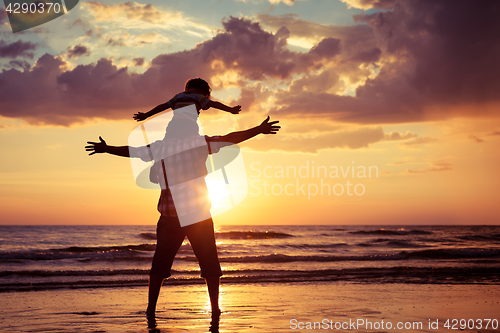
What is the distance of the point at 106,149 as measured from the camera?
11.5ft

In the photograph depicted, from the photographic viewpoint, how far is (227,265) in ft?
41.8

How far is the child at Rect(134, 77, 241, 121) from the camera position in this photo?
364cm

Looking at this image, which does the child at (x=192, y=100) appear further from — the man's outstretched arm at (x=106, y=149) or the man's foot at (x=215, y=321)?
the man's foot at (x=215, y=321)

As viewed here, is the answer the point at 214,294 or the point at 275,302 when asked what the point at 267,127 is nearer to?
the point at 214,294

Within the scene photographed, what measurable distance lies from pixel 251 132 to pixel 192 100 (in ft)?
Answer: 2.26

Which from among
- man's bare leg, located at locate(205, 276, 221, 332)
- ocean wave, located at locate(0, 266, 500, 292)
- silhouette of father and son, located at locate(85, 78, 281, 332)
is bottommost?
ocean wave, located at locate(0, 266, 500, 292)

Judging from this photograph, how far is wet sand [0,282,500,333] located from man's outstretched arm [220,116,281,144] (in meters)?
2.05

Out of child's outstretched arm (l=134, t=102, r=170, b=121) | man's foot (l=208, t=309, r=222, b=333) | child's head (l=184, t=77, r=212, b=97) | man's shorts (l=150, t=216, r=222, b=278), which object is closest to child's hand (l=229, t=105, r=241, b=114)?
child's head (l=184, t=77, r=212, b=97)

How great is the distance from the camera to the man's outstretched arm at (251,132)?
3359mm

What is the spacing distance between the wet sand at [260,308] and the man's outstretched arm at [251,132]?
6.74ft

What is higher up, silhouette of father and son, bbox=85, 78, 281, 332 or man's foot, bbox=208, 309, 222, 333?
silhouette of father and son, bbox=85, 78, 281, 332

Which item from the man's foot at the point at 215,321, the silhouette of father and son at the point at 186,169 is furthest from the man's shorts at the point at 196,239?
the man's foot at the point at 215,321

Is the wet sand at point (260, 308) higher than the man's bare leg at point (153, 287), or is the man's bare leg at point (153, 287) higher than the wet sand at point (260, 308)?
the man's bare leg at point (153, 287)

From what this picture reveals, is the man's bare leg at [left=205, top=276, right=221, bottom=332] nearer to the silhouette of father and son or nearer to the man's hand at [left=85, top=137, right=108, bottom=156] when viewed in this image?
the silhouette of father and son
